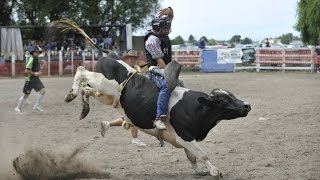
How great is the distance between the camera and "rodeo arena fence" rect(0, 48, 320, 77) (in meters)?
29.5

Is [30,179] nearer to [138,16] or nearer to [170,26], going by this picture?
[170,26]

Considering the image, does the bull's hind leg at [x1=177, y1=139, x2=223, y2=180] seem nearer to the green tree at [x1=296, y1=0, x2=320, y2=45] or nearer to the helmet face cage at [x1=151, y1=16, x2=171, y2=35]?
the helmet face cage at [x1=151, y1=16, x2=171, y2=35]

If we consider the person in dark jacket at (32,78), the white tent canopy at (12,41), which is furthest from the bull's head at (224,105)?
the white tent canopy at (12,41)

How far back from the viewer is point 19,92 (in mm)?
19656

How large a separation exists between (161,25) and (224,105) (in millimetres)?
1314

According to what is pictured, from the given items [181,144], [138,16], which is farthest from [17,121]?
[138,16]

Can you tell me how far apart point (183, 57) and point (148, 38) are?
26.4m

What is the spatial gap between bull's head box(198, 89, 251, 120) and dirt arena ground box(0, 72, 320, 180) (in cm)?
79

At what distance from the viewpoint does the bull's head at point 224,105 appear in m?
6.36

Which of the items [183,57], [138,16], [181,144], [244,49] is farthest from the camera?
[138,16]

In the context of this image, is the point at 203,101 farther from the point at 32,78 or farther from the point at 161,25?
the point at 32,78

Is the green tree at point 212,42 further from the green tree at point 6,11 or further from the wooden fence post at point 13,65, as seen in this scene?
the wooden fence post at point 13,65

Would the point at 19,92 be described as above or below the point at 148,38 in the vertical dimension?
below

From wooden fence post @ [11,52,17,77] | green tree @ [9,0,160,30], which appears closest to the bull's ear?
wooden fence post @ [11,52,17,77]
